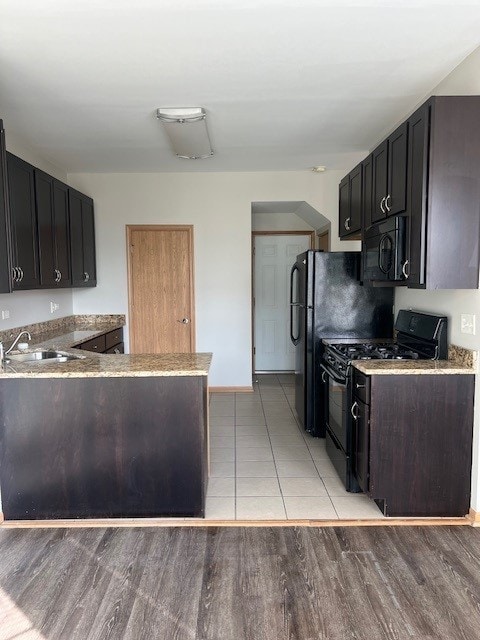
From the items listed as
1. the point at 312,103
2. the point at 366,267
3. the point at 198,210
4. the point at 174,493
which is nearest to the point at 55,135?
the point at 198,210

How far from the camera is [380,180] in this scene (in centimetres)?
275

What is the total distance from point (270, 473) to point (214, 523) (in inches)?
27.9

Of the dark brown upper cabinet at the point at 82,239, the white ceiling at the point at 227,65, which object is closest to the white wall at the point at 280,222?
the white ceiling at the point at 227,65

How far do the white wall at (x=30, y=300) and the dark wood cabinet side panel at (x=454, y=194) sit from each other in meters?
3.07

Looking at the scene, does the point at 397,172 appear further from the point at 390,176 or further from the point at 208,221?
the point at 208,221

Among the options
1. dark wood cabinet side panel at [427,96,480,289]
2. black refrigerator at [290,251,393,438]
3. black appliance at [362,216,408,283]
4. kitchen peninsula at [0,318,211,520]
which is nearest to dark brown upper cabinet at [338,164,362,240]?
black refrigerator at [290,251,393,438]

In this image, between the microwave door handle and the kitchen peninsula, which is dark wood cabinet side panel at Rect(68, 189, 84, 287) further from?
the microwave door handle

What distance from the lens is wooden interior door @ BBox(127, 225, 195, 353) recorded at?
488 cm

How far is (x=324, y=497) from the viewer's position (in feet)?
8.62

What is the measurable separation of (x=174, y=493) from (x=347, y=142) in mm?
3227

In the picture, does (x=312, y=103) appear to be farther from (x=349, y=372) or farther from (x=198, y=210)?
(x=198, y=210)

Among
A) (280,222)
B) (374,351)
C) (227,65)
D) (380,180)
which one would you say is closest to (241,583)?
(374,351)

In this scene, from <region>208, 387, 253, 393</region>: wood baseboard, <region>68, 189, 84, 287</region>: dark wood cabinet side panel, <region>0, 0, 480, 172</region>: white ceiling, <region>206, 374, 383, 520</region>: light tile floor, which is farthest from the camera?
<region>208, 387, 253, 393</region>: wood baseboard

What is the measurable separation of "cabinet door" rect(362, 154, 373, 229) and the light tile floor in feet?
5.99
